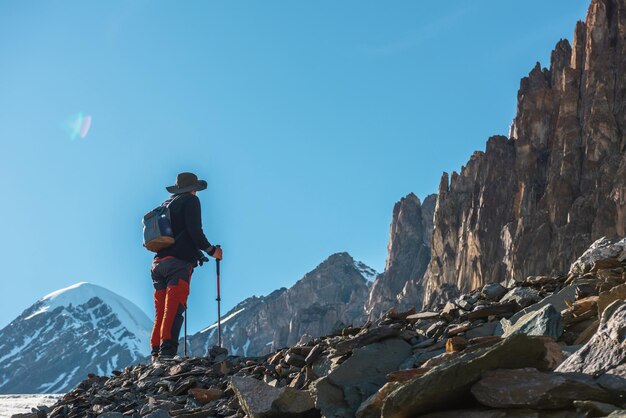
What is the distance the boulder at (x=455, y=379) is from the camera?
5973mm

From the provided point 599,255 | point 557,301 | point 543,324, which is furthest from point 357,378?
point 599,255

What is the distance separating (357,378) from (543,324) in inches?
90.0

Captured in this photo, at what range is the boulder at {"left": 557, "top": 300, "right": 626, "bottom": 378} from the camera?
584 centimetres

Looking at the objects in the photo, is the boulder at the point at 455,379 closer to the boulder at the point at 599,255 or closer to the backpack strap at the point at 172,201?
the boulder at the point at 599,255

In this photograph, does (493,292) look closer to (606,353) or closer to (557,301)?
(557,301)

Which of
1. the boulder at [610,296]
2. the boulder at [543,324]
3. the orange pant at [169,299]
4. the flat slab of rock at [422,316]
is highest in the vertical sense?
the orange pant at [169,299]

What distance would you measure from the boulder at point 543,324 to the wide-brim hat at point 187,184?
34.7ft

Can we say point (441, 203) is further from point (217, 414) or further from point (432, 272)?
point (217, 414)

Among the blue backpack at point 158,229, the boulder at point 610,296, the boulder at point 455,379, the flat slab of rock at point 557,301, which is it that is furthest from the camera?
the blue backpack at point 158,229

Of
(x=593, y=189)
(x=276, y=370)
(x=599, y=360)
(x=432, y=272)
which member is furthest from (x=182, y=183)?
(x=432, y=272)

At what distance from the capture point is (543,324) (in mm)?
7965

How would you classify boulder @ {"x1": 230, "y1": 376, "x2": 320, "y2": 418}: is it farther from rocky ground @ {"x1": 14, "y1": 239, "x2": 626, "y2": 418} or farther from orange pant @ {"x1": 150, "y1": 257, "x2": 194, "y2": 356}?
orange pant @ {"x1": 150, "y1": 257, "x2": 194, "y2": 356}

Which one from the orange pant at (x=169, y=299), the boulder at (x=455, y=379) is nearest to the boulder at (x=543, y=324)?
the boulder at (x=455, y=379)

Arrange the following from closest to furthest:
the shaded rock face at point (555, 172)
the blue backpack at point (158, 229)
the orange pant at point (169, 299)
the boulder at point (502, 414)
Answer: the boulder at point (502, 414) → the orange pant at point (169, 299) → the blue backpack at point (158, 229) → the shaded rock face at point (555, 172)
